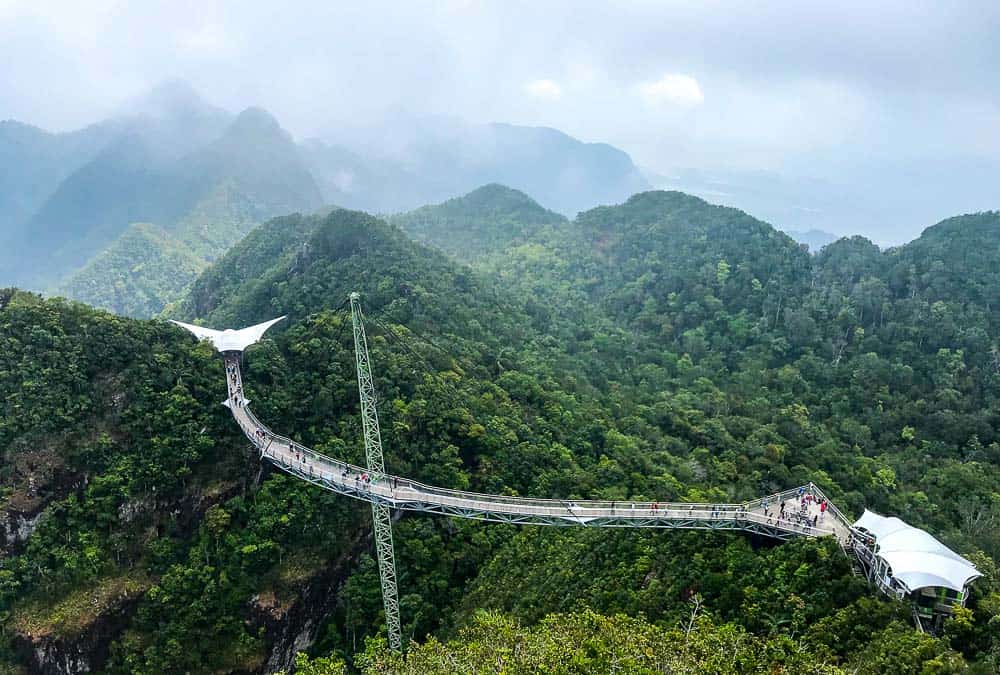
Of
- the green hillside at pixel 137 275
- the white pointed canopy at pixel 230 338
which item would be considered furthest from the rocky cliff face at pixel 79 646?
the green hillside at pixel 137 275

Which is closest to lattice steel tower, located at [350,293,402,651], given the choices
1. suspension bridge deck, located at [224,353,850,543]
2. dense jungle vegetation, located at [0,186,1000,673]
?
suspension bridge deck, located at [224,353,850,543]

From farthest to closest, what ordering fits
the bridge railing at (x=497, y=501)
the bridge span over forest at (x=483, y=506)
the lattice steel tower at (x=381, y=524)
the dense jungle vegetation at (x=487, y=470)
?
the lattice steel tower at (x=381, y=524), the bridge railing at (x=497, y=501), the bridge span over forest at (x=483, y=506), the dense jungle vegetation at (x=487, y=470)

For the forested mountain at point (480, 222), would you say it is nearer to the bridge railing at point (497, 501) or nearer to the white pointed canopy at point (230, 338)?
the white pointed canopy at point (230, 338)

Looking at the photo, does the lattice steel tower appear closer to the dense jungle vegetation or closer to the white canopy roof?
the dense jungle vegetation

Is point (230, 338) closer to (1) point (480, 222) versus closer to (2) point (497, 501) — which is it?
(2) point (497, 501)

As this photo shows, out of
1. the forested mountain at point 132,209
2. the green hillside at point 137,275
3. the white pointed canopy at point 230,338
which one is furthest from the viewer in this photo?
the forested mountain at point 132,209
